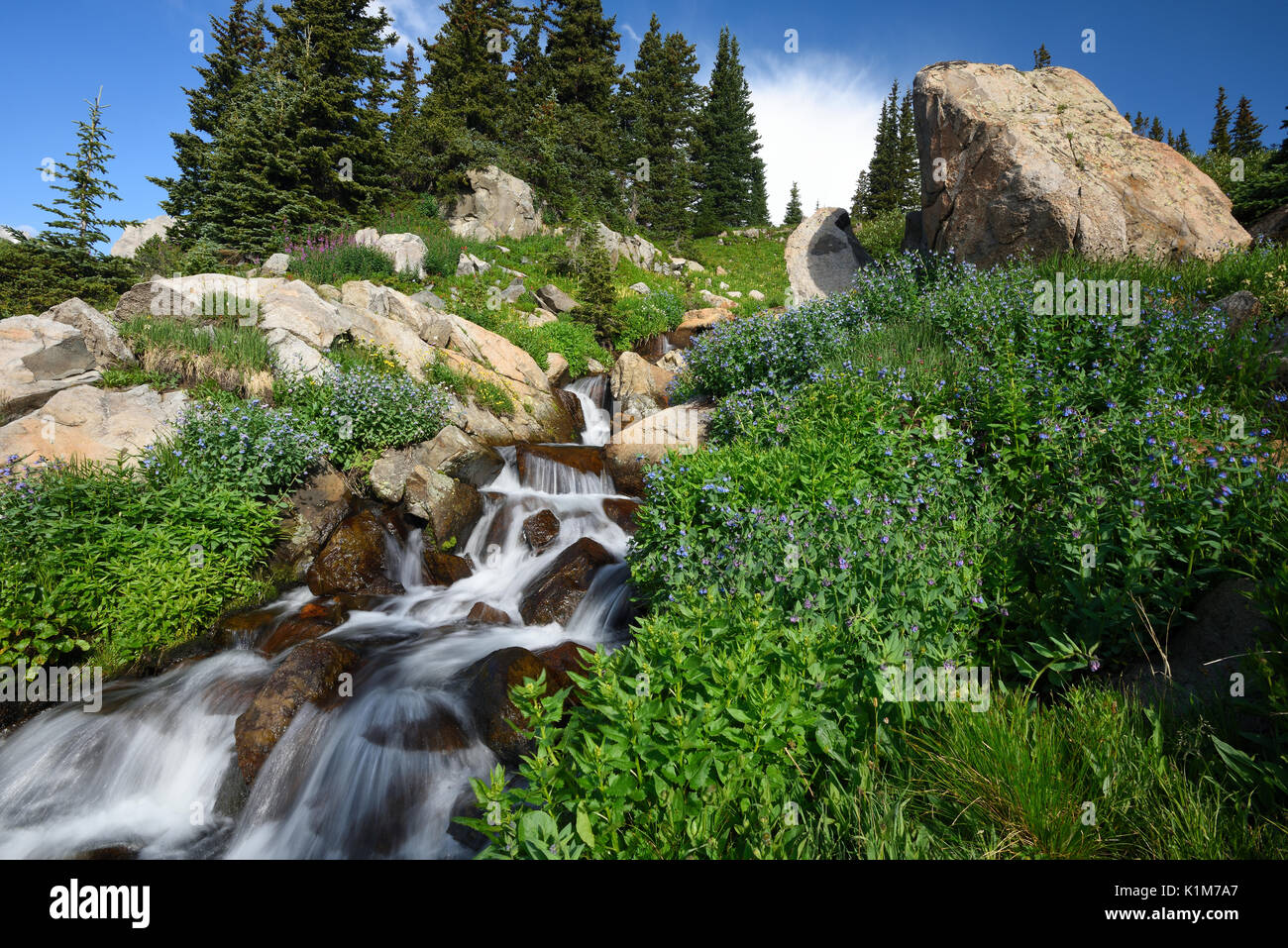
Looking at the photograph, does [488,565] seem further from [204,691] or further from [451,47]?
[451,47]

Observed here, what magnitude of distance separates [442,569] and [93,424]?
508 centimetres

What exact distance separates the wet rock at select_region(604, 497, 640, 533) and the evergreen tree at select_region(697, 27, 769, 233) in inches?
1651

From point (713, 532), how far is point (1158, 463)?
127 inches

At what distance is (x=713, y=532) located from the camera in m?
5.31

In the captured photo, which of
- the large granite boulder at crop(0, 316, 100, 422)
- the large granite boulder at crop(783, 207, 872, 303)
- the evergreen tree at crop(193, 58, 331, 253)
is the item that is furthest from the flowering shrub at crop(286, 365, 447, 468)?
the large granite boulder at crop(783, 207, 872, 303)

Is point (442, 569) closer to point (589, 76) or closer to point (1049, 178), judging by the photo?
point (1049, 178)

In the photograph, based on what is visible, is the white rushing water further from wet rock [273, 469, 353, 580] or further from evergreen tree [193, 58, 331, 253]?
evergreen tree [193, 58, 331, 253]

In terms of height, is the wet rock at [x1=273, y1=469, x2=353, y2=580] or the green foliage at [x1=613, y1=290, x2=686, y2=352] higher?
the green foliage at [x1=613, y1=290, x2=686, y2=352]

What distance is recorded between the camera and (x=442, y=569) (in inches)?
333

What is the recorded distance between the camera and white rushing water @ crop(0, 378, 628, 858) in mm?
4535

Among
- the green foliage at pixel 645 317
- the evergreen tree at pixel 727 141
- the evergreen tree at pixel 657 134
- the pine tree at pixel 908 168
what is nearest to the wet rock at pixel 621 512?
the green foliage at pixel 645 317
